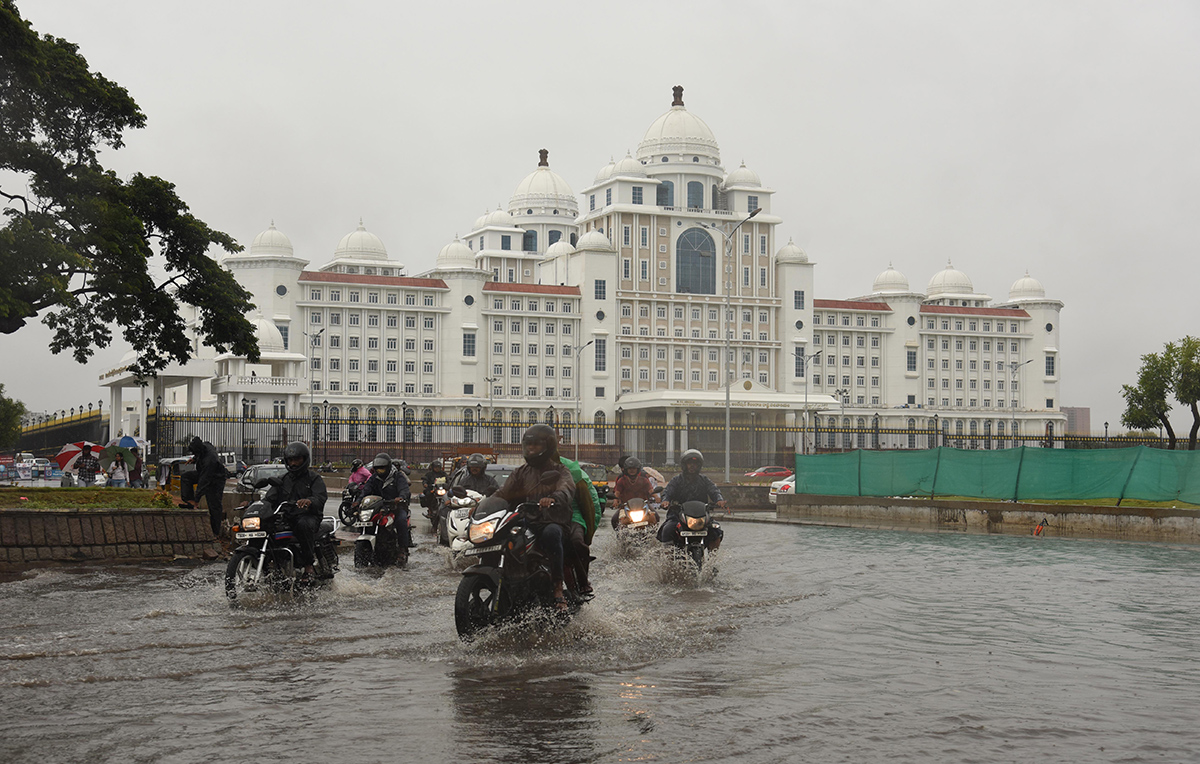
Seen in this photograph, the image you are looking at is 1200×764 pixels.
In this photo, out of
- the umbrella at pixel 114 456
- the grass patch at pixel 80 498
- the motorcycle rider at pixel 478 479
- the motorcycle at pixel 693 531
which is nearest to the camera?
the motorcycle at pixel 693 531

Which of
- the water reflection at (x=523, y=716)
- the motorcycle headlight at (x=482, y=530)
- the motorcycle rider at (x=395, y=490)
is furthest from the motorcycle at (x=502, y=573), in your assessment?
the motorcycle rider at (x=395, y=490)

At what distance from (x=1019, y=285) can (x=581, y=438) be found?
179ft

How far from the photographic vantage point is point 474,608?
28.0ft

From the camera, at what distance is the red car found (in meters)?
55.6

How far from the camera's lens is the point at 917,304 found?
116 metres

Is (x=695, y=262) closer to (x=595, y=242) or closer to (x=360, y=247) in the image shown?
(x=595, y=242)

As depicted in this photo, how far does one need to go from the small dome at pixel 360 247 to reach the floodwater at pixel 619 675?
9540 cm

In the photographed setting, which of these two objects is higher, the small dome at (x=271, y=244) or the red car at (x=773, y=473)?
the small dome at (x=271, y=244)

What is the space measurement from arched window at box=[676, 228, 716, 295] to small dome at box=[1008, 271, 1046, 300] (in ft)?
A: 118

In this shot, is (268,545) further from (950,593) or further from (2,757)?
(950,593)

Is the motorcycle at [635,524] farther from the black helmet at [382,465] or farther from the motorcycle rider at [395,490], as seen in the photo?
the black helmet at [382,465]

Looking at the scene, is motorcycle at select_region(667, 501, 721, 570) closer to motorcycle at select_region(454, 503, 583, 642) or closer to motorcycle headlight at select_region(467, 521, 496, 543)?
motorcycle at select_region(454, 503, 583, 642)

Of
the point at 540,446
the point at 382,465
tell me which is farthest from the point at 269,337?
the point at 540,446

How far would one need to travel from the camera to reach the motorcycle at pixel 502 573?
27.7 ft
